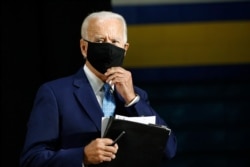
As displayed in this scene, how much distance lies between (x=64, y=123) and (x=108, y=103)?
0.48 ft

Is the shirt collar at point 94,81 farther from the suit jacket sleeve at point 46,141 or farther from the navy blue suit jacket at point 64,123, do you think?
the suit jacket sleeve at point 46,141

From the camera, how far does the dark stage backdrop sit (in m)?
2.71

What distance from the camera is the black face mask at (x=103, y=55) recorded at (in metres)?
1.61

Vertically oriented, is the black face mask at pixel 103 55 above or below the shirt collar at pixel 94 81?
above

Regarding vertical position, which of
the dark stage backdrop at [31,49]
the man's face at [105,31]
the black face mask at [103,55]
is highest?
the man's face at [105,31]

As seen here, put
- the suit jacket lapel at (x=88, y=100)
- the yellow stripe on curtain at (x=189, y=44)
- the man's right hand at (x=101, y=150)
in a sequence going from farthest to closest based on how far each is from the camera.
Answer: the yellow stripe on curtain at (x=189, y=44)
the suit jacket lapel at (x=88, y=100)
the man's right hand at (x=101, y=150)

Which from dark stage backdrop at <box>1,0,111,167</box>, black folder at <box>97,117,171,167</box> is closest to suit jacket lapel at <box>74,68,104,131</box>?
black folder at <box>97,117,171,167</box>

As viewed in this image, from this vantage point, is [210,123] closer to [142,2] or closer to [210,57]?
[210,57]

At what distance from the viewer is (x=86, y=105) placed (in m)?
1.58

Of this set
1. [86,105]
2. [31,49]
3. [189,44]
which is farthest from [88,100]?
[189,44]

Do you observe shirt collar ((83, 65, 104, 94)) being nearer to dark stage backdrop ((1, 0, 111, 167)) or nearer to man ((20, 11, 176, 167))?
man ((20, 11, 176, 167))

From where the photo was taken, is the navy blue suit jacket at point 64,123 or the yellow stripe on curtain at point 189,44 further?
the yellow stripe on curtain at point 189,44

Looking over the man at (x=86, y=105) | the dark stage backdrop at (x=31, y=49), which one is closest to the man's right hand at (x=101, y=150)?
the man at (x=86, y=105)

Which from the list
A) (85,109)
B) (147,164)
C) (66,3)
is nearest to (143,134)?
(147,164)
